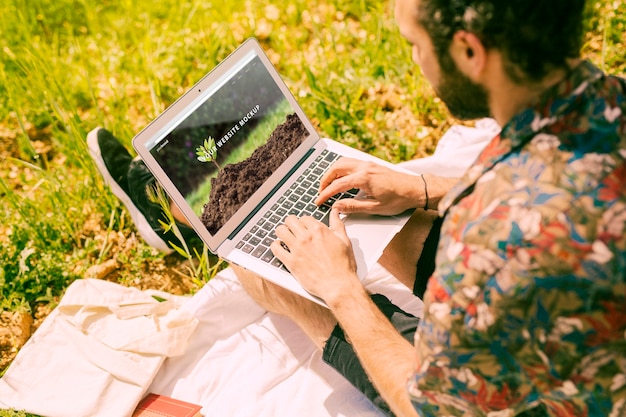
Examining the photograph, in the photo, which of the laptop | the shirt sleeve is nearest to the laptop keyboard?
the laptop

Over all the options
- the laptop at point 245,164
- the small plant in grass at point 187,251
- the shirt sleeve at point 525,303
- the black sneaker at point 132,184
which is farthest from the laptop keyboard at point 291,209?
the shirt sleeve at point 525,303

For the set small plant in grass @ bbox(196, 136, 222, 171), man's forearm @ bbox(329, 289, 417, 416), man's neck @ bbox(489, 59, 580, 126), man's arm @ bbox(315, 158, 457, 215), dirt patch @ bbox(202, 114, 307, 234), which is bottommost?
man's forearm @ bbox(329, 289, 417, 416)

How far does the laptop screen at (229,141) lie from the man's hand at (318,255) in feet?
0.87

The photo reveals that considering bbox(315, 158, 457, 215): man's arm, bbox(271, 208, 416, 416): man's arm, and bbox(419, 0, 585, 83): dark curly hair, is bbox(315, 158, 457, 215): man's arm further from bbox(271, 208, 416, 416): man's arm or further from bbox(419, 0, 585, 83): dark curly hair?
bbox(419, 0, 585, 83): dark curly hair

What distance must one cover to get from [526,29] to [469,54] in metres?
0.12

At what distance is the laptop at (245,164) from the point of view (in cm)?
173

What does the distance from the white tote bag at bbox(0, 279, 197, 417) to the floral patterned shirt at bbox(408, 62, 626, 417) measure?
1109 millimetres

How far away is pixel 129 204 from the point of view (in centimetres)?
247

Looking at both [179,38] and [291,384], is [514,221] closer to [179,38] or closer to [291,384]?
[291,384]

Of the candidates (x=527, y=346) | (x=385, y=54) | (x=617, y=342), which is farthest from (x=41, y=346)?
(x=385, y=54)

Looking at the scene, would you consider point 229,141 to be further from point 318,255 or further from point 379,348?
point 379,348

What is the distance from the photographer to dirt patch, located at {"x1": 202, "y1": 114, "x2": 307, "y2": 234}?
5.96ft

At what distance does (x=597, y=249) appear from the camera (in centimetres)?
94

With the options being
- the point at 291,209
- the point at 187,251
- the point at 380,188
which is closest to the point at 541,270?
the point at 380,188
